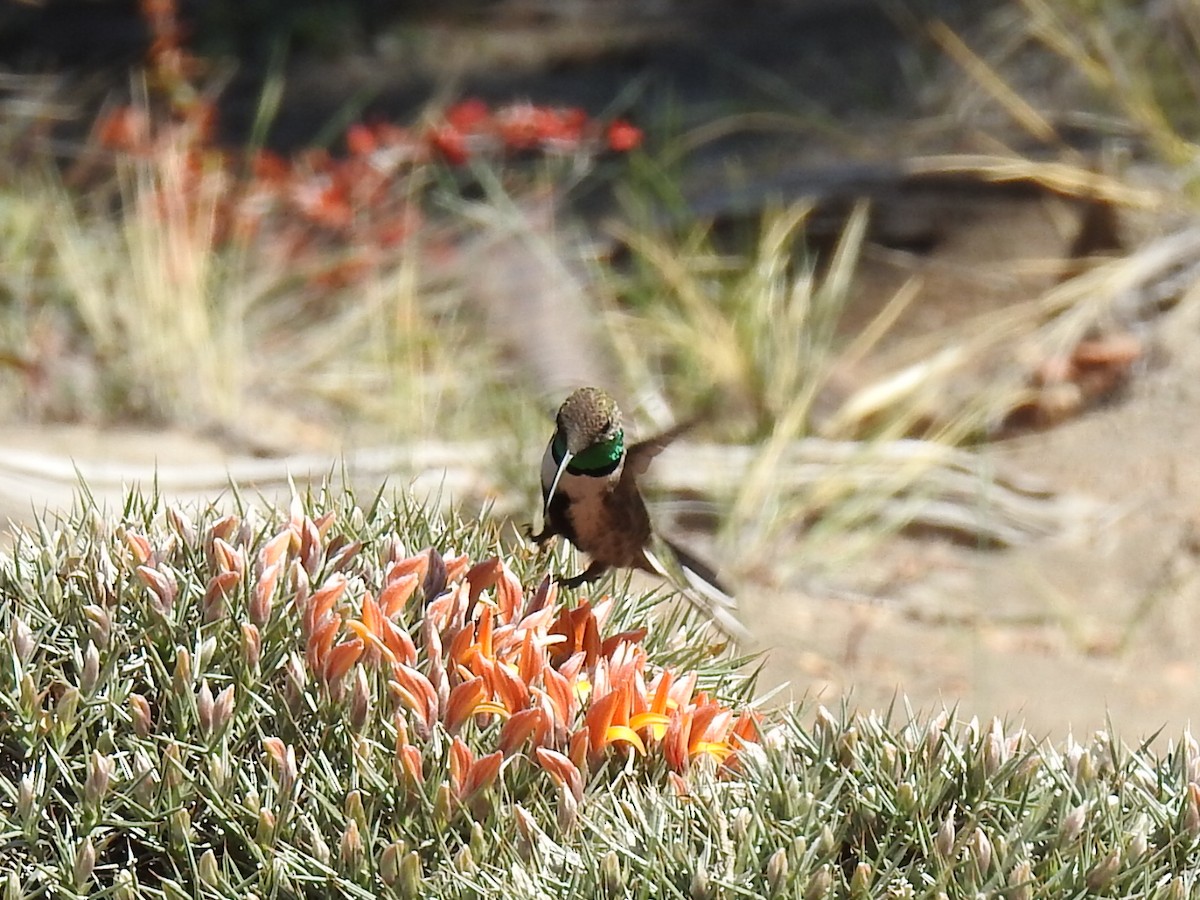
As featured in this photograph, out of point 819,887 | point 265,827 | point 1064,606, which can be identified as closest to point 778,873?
point 819,887

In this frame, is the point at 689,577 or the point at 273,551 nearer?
the point at 273,551

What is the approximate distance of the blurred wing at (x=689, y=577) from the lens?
3.05 meters

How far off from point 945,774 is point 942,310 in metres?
5.41

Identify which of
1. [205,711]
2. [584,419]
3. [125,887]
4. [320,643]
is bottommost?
[125,887]

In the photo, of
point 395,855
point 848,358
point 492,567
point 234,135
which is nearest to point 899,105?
point 848,358

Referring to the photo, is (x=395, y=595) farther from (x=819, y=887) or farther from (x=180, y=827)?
(x=819, y=887)

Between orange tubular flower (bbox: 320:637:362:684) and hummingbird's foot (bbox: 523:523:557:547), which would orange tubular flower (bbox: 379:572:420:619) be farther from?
hummingbird's foot (bbox: 523:523:557:547)

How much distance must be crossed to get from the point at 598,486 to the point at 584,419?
0.17 m

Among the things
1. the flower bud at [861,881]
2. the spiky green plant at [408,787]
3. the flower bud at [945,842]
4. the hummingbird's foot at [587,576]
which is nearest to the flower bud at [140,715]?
the spiky green plant at [408,787]

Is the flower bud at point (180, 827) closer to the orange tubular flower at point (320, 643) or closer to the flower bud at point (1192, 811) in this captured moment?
the orange tubular flower at point (320, 643)

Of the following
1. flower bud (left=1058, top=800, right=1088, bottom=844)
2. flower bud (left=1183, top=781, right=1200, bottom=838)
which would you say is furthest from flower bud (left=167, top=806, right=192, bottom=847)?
flower bud (left=1183, top=781, right=1200, bottom=838)

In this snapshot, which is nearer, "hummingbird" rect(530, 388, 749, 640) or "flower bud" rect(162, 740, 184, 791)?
"flower bud" rect(162, 740, 184, 791)

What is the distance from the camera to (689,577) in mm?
3174

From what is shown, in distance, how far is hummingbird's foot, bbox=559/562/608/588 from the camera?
9.23ft
